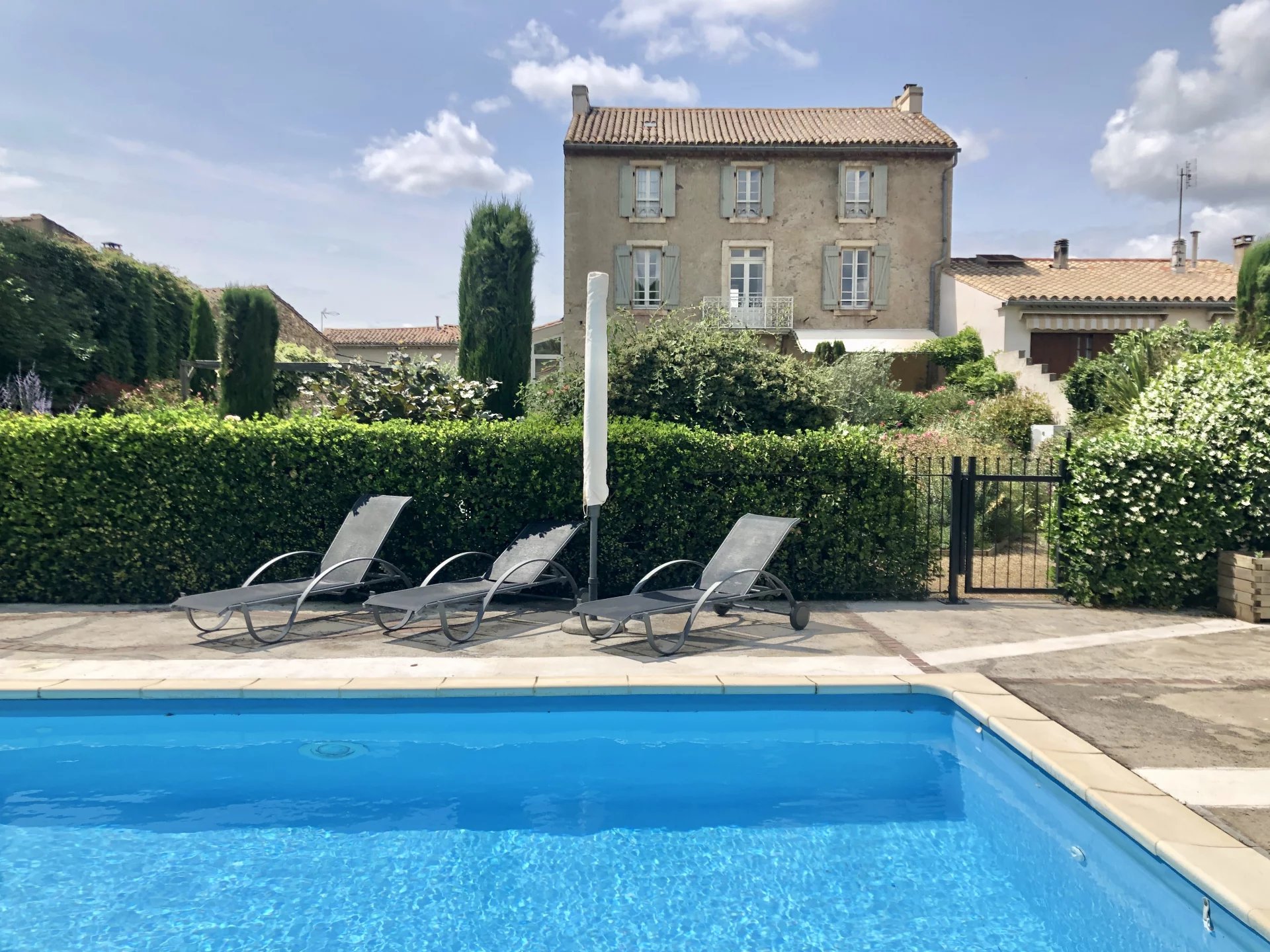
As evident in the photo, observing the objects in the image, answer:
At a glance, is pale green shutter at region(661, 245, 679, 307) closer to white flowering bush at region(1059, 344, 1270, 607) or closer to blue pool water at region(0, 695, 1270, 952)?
white flowering bush at region(1059, 344, 1270, 607)

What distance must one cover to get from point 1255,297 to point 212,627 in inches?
695

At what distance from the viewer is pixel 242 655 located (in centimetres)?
651

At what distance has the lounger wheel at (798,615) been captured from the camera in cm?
732

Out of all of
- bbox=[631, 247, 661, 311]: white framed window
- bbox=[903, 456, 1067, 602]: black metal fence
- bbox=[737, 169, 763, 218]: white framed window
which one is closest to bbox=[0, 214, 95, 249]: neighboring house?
bbox=[631, 247, 661, 311]: white framed window

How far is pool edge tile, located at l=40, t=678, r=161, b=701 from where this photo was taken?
5594 mm

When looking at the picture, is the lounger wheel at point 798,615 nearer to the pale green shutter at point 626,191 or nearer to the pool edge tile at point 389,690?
the pool edge tile at point 389,690

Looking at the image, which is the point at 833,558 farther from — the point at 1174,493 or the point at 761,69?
the point at 761,69

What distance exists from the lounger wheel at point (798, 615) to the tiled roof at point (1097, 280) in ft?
70.0

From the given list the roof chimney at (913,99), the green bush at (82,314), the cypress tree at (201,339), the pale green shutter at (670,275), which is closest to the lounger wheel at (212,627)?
the green bush at (82,314)

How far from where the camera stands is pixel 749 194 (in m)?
29.5

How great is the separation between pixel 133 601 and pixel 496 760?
528 centimetres

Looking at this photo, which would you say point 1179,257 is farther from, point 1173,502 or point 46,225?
point 46,225

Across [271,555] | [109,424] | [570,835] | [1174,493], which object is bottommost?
[570,835]

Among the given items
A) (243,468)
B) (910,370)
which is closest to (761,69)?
(243,468)
